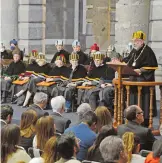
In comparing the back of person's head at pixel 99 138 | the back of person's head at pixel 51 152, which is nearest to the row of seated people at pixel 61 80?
the back of person's head at pixel 99 138

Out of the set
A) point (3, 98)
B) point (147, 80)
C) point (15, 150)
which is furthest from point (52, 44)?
point (15, 150)

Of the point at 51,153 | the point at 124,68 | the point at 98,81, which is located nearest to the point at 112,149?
the point at 51,153

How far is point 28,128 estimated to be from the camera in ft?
23.7

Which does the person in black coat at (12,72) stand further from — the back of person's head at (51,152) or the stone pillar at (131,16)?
the back of person's head at (51,152)

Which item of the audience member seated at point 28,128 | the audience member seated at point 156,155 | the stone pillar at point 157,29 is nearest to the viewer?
the audience member seated at point 156,155

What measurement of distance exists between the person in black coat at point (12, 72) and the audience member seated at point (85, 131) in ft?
25.4

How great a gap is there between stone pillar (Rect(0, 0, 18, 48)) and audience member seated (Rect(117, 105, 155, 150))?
10218 mm

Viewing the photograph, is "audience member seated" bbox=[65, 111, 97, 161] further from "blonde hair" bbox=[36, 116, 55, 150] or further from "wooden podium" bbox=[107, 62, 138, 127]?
"wooden podium" bbox=[107, 62, 138, 127]

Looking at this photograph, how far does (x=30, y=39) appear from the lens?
17641mm

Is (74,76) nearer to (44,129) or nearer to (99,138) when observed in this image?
(44,129)

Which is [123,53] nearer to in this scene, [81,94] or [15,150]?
[81,94]

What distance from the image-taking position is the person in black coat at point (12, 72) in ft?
48.8

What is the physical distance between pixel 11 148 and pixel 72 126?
1.59 meters

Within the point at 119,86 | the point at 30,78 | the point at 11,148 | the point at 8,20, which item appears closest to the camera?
the point at 11,148
